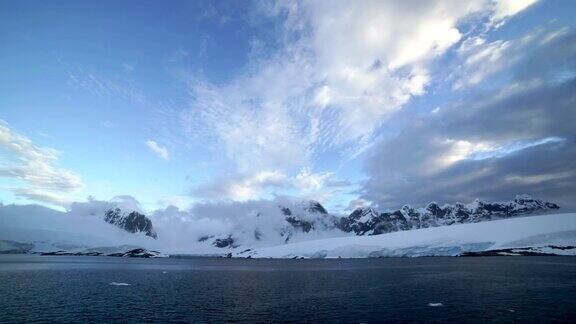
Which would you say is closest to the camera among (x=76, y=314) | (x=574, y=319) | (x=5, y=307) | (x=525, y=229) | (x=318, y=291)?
(x=574, y=319)

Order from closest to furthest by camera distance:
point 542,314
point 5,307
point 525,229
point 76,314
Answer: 1. point 542,314
2. point 76,314
3. point 5,307
4. point 525,229

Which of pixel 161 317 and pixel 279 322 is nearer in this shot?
pixel 279 322

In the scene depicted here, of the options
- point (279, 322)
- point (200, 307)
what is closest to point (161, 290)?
point (200, 307)

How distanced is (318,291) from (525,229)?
16937 centimetres

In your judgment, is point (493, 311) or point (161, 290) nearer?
point (493, 311)

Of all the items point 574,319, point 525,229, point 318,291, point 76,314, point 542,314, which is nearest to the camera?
point 574,319

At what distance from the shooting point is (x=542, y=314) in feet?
134

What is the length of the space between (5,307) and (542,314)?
65216 millimetres

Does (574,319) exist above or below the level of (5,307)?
below

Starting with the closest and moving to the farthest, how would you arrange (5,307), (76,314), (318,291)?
(76,314)
(5,307)
(318,291)

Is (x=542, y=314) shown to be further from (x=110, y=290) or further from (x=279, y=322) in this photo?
(x=110, y=290)

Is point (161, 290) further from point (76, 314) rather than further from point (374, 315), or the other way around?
point (374, 315)

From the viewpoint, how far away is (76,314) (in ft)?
144

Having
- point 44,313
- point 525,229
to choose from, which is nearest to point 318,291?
point 44,313
